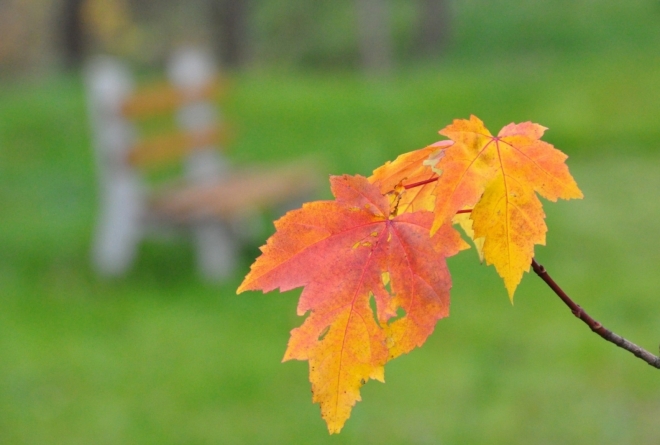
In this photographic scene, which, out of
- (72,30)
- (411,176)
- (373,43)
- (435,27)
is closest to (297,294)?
(411,176)

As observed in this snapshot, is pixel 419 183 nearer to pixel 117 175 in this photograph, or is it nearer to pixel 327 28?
pixel 117 175

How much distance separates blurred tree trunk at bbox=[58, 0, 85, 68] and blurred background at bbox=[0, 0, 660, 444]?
0.86m

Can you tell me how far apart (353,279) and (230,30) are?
13.8 m

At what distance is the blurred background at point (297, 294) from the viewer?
9.93ft

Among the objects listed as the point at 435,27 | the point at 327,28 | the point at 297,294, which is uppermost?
the point at 297,294

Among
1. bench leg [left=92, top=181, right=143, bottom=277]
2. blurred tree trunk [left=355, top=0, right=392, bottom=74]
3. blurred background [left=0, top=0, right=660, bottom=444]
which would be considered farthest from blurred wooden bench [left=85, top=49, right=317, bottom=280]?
blurred tree trunk [left=355, top=0, right=392, bottom=74]

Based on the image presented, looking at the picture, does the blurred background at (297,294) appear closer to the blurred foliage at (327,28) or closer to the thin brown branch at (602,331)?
the blurred foliage at (327,28)

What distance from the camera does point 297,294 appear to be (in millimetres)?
4188

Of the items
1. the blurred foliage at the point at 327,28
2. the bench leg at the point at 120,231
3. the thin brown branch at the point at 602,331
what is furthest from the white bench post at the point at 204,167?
the blurred foliage at the point at 327,28

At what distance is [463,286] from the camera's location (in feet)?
14.3

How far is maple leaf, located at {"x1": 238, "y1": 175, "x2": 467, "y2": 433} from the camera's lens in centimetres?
73

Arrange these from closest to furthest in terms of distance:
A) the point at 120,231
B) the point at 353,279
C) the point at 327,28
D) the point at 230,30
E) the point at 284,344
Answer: the point at 353,279 → the point at 284,344 → the point at 120,231 → the point at 230,30 → the point at 327,28

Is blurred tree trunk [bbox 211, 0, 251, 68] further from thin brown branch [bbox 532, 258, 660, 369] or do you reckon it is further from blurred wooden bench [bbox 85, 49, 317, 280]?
thin brown branch [bbox 532, 258, 660, 369]

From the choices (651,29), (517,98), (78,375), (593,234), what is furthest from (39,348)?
(651,29)
